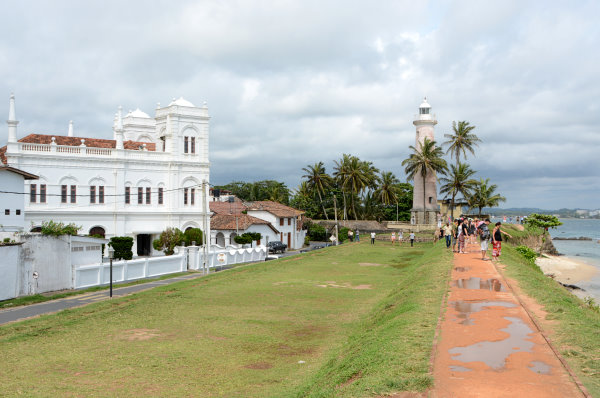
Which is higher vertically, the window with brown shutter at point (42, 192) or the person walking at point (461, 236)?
the window with brown shutter at point (42, 192)

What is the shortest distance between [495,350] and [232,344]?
632 cm

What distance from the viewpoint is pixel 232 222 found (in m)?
54.4

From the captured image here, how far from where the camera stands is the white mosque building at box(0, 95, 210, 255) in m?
41.8

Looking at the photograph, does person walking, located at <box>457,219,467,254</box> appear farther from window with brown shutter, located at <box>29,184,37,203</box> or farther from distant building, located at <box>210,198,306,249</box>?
window with brown shutter, located at <box>29,184,37,203</box>

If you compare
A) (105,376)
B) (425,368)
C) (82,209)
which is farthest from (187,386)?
(82,209)

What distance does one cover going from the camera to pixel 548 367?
828 centimetres

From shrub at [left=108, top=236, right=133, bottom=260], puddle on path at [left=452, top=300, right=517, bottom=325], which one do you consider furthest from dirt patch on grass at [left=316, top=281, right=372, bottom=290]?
shrub at [left=108, top=236, right=133, bottom=260]

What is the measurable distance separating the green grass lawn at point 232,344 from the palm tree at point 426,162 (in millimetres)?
41530

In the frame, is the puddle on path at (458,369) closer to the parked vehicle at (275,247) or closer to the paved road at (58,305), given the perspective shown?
the paved road at (58,305)

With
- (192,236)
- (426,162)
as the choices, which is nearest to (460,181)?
(426,162)

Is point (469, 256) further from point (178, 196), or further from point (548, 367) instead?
point (178, 196)

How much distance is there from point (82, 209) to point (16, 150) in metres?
6.82

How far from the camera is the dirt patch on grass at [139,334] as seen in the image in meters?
13.4

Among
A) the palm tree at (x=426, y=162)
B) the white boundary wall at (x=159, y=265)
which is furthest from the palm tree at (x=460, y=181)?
the white boundary wall at (x=159, y=265)
